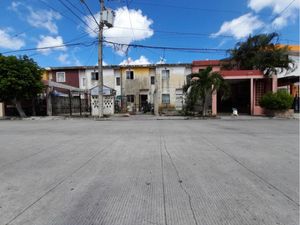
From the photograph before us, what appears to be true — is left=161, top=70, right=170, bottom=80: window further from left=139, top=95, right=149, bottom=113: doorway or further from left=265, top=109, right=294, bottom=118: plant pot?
left=265, top=109, right=294, bottom=118: plant pot

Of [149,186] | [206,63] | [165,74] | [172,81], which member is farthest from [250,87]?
[149,186]

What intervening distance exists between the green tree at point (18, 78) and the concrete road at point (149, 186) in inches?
552

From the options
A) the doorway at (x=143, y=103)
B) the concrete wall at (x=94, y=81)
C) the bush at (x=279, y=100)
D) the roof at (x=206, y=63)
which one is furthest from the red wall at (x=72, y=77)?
the bush at (x=279, y=100)

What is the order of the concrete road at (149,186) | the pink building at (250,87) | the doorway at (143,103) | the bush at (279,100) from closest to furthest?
the concrete road at (149,186), the bush at (279,100), the pink building at (250,87), the doorway at (143,103)

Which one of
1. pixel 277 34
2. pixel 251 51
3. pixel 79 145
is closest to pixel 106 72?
pixel 251 51

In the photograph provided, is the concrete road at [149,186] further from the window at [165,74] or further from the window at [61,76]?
the window at [61,76]

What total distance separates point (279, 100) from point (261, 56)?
6.55m

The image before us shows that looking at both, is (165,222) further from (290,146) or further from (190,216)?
(290,146)

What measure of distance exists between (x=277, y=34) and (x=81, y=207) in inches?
1036

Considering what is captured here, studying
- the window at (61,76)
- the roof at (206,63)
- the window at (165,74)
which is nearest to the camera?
the roof at (206,63)

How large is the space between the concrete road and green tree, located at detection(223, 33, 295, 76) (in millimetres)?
18021

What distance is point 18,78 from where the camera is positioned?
18.3m

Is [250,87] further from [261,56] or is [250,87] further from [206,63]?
[206,63]

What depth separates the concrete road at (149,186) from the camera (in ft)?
8.97
